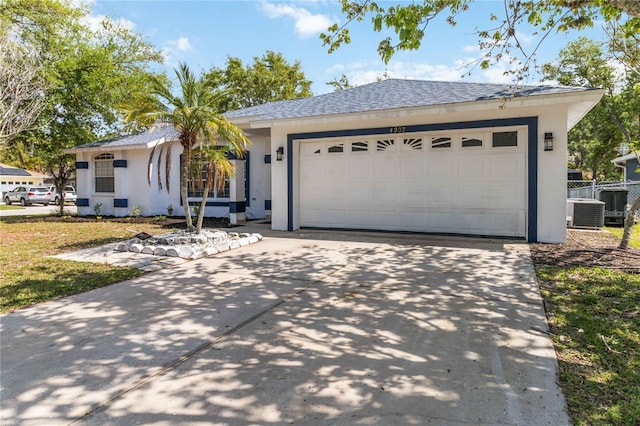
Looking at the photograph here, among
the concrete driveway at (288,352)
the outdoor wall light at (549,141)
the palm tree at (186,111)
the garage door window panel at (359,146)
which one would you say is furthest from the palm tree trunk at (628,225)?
the palm tree at (186,111)

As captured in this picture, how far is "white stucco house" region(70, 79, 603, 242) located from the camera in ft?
27.3

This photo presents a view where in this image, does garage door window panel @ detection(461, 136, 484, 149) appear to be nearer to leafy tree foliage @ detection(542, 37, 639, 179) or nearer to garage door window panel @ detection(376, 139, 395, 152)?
garage door window panel @ detection(376, 139, 395, 152)

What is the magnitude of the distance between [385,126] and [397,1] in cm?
407

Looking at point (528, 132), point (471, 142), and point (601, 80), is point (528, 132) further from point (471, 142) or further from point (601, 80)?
point (601, 80)

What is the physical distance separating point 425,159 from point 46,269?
8.15 metres

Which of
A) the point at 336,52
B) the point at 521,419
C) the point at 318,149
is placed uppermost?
the point at 336,52

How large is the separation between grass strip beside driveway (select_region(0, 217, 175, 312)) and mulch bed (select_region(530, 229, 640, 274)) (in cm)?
704

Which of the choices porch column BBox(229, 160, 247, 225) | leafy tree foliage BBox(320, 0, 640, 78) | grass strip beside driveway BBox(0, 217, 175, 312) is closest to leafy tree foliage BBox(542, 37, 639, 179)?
leafy tree foliage BBox(320, 0, 640, 78)

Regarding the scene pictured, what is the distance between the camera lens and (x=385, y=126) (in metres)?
9.87

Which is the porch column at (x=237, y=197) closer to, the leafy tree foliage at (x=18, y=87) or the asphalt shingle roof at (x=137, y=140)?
the asphalt shingle roof at (x=137, y=140)

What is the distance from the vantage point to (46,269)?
20.8 ft

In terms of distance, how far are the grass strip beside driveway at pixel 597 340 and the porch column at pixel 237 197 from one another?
9097mm

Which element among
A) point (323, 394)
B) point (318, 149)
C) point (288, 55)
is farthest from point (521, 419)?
point (288, 55)

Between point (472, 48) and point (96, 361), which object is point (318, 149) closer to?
point (472, 48)
